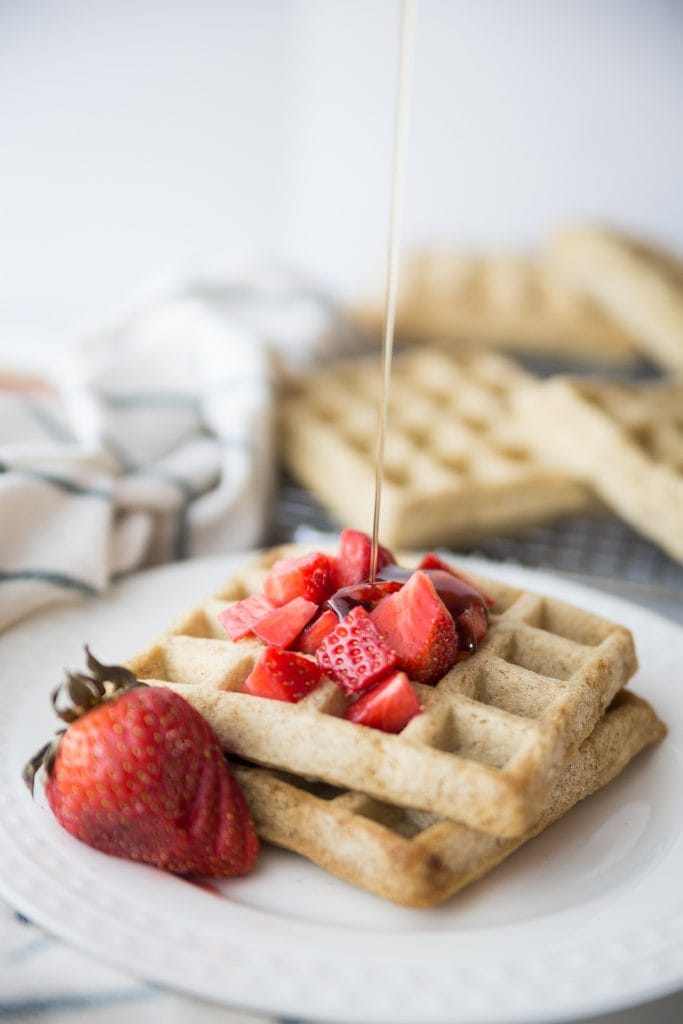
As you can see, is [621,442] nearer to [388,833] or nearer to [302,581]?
[302,581]

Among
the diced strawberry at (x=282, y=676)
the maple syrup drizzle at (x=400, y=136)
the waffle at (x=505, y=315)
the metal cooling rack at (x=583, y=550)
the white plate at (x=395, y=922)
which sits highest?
the maple syrup drizzle at (x=400, y=136)

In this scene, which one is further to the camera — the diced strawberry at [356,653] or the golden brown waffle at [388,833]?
the diced strawberry at [356,653]

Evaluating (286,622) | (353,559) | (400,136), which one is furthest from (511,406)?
(400,136)

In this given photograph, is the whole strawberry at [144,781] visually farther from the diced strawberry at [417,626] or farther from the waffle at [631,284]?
the waffle at [631,284]

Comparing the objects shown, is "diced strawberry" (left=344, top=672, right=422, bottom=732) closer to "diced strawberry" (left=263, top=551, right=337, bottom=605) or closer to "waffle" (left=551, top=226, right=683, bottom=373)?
"diced strawberry" (left=263, top=551, right=337, bottom=605)

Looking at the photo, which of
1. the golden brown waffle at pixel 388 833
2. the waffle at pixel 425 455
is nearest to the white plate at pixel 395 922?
the golden brown waffle at pixel 388 833

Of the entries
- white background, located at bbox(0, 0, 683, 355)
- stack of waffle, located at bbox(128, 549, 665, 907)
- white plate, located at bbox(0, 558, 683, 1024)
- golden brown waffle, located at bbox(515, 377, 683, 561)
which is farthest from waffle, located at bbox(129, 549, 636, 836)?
white background, located at bbox(0, 0, 683, 355)

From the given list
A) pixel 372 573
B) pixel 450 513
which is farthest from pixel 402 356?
pixel 372 573
